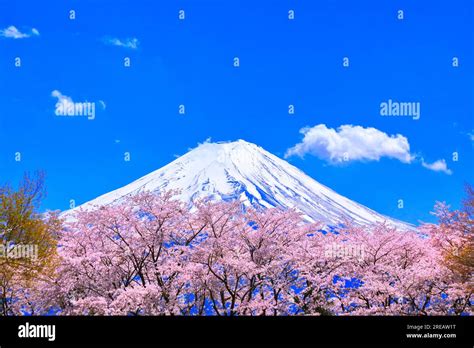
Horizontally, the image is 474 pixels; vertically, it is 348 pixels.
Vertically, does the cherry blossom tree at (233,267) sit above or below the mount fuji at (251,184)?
below

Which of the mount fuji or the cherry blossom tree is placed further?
the mount fuji

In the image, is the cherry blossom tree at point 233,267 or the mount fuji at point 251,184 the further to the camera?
the mount fuji at point 251,184

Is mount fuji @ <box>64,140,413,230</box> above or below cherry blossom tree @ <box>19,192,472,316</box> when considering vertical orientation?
above
